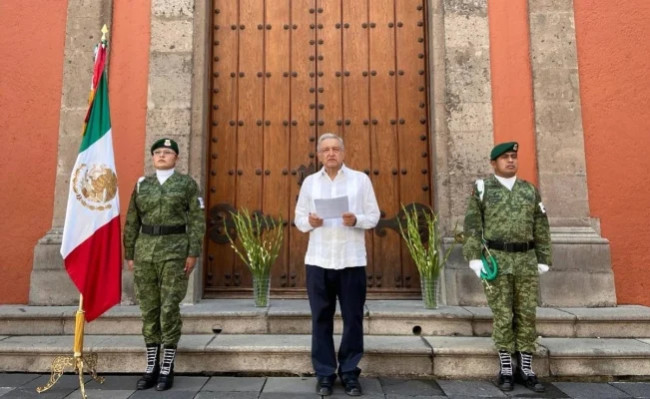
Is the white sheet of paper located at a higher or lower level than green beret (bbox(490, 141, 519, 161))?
lower

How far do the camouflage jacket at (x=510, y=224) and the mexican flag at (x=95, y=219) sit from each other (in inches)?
105

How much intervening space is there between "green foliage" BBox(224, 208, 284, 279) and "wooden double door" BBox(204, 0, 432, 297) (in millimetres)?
135

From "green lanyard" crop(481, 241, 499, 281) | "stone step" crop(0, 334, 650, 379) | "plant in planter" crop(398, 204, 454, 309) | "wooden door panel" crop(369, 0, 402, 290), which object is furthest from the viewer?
"wooden door panel" crop(369, 0, 402, 290)

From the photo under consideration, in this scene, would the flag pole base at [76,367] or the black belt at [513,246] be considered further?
the black belt at [513,246]

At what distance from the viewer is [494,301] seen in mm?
3275

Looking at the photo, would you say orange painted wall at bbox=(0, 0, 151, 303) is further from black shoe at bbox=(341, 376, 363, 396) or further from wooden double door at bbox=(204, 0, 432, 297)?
black shoe at bbox=(341, 376, 363, 396)

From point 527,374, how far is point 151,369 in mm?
2645

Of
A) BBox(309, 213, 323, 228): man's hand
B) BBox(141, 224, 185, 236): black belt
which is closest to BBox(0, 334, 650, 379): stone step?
BBox(141, 224, 185, 236): black belt

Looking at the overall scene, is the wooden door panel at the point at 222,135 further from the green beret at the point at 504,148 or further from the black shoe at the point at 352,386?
the green beret at the point at 504,148

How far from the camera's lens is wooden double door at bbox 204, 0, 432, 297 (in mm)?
5051

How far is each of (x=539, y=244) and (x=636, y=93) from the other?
2.62 m

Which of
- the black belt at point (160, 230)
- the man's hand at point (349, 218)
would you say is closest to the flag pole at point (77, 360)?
the black belt at point (160, 230)

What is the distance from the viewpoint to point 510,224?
328 cm

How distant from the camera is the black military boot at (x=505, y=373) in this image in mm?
3146
